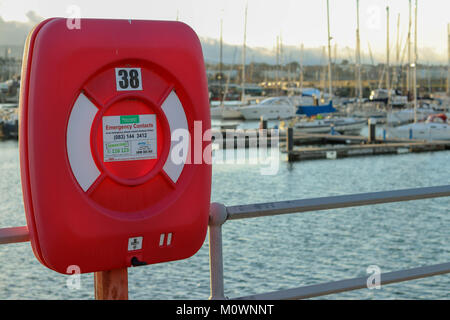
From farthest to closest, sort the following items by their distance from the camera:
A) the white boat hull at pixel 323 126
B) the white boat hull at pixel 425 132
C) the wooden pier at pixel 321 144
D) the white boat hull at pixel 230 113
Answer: the white boat hull at pixel 230 113
the white boat hull at pixel 323 126
the white boat hull at pixel 425 132
the wooden pier at pixel 321 144

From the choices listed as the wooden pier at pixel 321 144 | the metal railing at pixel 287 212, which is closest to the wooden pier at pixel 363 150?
the wooden pier at pixel 321 144

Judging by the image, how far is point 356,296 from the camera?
12.9m

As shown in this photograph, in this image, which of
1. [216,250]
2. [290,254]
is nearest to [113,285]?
[216,250]

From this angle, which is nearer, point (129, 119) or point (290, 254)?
point (129, 119)

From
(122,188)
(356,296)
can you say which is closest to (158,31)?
(122,188)

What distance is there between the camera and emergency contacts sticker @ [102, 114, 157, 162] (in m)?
2.23

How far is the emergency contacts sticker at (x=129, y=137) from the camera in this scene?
2232 millimetres

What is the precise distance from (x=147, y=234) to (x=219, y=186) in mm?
25095

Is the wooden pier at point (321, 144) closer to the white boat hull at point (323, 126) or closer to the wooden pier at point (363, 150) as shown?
the wooden pier at point (363, 150)

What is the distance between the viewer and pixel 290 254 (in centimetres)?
1574

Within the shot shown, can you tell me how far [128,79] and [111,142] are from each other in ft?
0.65

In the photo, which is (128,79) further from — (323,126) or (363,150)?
(323,126)
